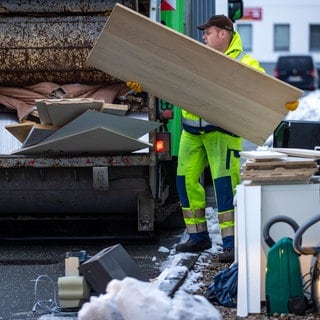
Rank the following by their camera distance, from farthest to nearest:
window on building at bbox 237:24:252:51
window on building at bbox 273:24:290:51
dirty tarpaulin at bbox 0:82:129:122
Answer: window on building at bbox 273:24:290:51 → window on building at bbox 237:24:252:51 → dirty tarpaulin at bbox 0:82:129:122

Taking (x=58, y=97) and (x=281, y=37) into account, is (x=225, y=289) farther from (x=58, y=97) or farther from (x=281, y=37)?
(x=281, y=37)

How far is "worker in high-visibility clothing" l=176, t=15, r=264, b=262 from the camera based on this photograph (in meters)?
7.11

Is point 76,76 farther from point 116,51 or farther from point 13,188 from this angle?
point 116,51

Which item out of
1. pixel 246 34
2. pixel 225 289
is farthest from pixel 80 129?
pixel 246 34

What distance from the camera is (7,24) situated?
8.07 m

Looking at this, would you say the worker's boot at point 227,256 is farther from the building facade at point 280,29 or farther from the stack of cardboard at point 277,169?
the building facade at point 280,29

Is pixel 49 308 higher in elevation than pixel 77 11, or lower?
lower

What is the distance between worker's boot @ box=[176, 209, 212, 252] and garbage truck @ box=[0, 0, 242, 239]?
47 centimetres

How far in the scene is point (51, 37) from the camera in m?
8.03

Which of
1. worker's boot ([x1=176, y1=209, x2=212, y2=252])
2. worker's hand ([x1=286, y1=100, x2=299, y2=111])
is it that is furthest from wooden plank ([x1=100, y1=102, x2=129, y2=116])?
worker's hand ([x1=286, y1=100, x2=299, y2=111])

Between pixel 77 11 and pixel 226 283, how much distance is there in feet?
10.3

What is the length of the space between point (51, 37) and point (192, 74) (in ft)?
7.78

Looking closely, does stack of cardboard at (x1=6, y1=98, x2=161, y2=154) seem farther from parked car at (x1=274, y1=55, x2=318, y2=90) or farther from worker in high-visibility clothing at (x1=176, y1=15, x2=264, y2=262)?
parked car at (x1=274, y1=55, x2=318, y2=90)

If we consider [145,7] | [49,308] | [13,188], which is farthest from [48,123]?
[49,308]
